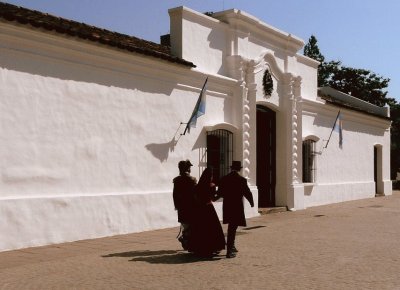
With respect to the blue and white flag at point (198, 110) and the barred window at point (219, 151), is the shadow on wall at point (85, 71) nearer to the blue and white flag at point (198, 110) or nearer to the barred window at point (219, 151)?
the blue and white flag at point (198, 110)

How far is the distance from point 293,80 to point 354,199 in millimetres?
7645

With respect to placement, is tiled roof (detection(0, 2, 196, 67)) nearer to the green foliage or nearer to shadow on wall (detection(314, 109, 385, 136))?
shadow on wall (detection(314, 109, 385, 136))

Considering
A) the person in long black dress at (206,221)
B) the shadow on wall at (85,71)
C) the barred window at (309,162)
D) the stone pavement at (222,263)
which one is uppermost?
the shadow on wall at (85,71)

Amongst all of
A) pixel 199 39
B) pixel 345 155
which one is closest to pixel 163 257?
pixel 199 39

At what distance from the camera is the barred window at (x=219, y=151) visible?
14.0 meters

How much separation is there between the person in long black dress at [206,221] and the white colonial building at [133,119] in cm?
275

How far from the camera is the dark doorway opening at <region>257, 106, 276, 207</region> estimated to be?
16.8 metres

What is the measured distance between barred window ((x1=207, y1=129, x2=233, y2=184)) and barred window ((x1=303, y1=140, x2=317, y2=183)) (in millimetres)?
5233

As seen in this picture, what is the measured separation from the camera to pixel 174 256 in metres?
8.51

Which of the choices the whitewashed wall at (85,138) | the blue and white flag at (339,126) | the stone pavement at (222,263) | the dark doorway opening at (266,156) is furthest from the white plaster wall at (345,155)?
the stone pavement at (222,263)

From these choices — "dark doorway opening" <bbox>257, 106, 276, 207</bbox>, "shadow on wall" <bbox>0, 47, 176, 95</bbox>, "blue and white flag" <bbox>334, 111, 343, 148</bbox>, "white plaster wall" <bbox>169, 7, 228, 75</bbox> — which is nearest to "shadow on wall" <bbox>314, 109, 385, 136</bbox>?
"blue and white flag" <bbox>334, 111, 343, 148</bbox>

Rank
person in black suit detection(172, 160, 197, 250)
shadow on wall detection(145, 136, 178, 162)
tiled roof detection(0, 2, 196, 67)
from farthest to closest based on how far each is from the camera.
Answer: shadow on wall detection(145, 136, 178, 162) → tiled roof detection(0, 2, 196, 67) → person in black suit detection(172, 160, 197, 250)

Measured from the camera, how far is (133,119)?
1151cm

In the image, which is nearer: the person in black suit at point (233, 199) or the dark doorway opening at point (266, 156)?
the person in black suit at point (233, 199)
